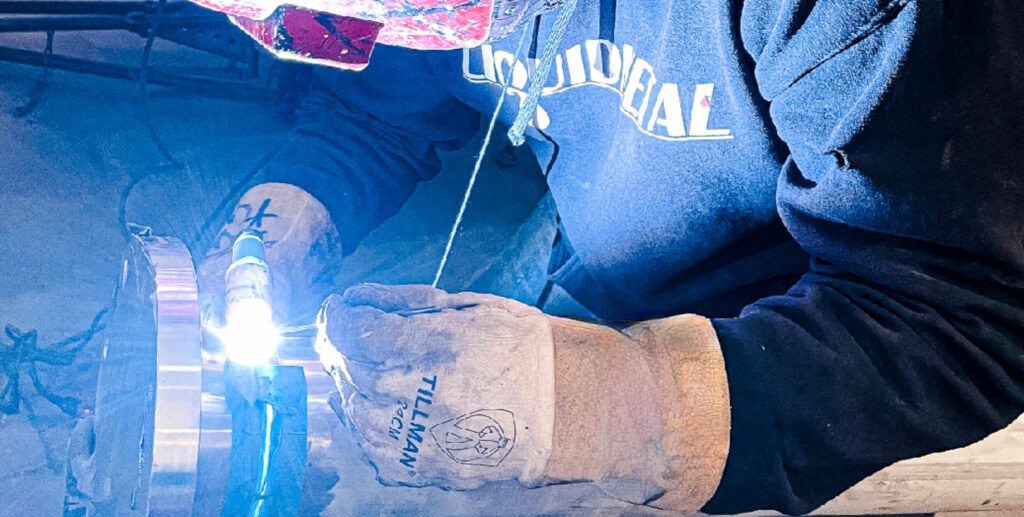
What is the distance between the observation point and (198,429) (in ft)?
2.56

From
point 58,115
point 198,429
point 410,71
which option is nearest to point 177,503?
point 198,429

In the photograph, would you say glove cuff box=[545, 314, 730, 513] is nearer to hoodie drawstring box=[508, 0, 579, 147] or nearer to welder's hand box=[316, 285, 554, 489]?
welder's hand box=[316, 285, 554, 489]

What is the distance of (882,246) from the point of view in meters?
0.91

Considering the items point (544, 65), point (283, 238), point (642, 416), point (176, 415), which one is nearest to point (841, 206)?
point (642, 416)

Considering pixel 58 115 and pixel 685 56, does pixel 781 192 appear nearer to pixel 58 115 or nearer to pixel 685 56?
pixel 685 56

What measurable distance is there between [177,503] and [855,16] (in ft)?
2.94

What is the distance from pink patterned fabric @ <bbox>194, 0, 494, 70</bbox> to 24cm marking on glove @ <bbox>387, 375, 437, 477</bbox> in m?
0.41

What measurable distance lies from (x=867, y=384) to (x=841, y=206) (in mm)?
223

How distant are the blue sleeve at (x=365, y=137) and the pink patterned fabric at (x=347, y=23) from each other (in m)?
0.79

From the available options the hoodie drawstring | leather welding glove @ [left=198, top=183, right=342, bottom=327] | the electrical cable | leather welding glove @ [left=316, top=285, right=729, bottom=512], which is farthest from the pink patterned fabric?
the electrical cable

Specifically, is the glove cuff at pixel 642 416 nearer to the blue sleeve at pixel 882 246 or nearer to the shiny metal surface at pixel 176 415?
the blue sleeve at pixel 882 246

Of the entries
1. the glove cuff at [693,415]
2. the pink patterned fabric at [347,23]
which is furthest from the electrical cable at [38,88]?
the glove cuff at [693,415]

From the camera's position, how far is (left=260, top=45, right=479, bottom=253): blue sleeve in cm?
170

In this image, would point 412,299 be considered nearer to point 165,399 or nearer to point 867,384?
point 165,399
